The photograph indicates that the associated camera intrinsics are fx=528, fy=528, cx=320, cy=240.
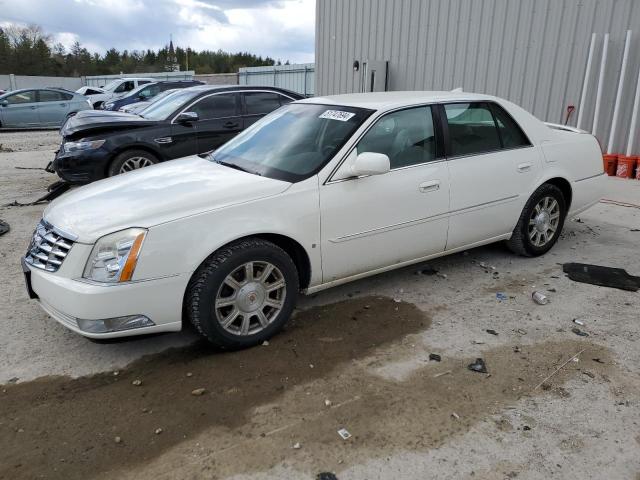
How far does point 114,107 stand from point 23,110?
604cm

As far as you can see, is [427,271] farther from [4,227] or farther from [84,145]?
[84,145]

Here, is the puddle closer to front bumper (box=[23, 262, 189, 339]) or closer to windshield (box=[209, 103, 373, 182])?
front bumper (box=[23, 262, 189, 339])

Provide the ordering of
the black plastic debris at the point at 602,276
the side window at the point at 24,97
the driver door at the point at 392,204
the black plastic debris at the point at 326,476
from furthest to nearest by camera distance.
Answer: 1. the side window at the point at 24,97
2. the black plastic debris at the point at 602,276
3. the driver door at the point at 392,204
4. the black plastic debris at the point at 326,476

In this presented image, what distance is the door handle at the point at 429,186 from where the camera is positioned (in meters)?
4.11

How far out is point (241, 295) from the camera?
134 inches

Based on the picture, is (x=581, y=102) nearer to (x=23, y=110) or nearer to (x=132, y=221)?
(x=132, y=221)

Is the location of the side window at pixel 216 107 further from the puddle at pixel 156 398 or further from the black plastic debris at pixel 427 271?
the puddle at pixel 156 398

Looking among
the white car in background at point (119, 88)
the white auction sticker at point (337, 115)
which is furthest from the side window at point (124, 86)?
the white auction sticker at point (337, 115)

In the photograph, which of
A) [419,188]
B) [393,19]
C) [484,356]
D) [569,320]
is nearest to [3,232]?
[419,188]

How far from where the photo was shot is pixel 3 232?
6105 millimetres

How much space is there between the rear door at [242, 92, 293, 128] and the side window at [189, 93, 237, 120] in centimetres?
20

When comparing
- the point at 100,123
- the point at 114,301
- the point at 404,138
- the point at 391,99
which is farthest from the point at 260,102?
the point at 114,301

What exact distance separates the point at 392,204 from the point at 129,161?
4889 mm

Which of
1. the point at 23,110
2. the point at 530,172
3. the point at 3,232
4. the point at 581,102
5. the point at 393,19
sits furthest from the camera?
the point at 23,110
